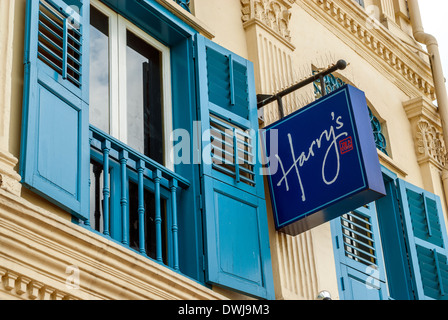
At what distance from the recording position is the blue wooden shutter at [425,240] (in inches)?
363

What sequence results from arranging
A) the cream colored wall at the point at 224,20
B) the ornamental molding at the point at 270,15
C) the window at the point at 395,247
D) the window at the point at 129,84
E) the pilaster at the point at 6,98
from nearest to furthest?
the pilaster at the point at 6,98 → the window at the point at 129,84 → the cream colored wall at the point at 224,20 → the window at the point at 395,247 → the ornamental molding at the point at 270,15

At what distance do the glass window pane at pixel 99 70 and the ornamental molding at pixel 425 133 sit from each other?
4.69 m

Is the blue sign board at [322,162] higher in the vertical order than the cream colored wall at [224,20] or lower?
lower

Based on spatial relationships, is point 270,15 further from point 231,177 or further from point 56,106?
point 56,106

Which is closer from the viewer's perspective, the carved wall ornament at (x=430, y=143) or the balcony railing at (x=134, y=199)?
the balcony railing at (x=134, y=199)

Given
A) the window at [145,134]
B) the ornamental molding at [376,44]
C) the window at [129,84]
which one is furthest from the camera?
the ornamental molding at [376,44]

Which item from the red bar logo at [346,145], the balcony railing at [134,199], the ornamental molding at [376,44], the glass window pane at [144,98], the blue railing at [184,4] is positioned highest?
the ornamental molding at [376,44]

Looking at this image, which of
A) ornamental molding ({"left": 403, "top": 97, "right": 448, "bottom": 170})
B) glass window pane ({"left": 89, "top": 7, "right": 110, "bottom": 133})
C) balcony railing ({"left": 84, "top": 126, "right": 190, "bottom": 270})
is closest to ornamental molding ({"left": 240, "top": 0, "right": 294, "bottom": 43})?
glass window pane ({"left": 89, "top": 7, "right": 110, "bottom": 133})

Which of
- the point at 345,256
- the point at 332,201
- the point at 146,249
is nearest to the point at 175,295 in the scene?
the point at 146,249

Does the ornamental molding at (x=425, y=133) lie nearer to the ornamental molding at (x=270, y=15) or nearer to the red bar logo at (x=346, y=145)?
the ornamental molding at (x=270, y=15)

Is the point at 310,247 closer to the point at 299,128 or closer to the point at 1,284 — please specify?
the point at 299,128

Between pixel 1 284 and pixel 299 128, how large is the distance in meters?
3.12

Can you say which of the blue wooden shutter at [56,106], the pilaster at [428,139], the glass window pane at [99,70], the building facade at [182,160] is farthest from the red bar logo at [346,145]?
the pilaster at [428,139]

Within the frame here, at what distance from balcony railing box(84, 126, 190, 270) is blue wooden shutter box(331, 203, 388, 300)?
192 centimetres
